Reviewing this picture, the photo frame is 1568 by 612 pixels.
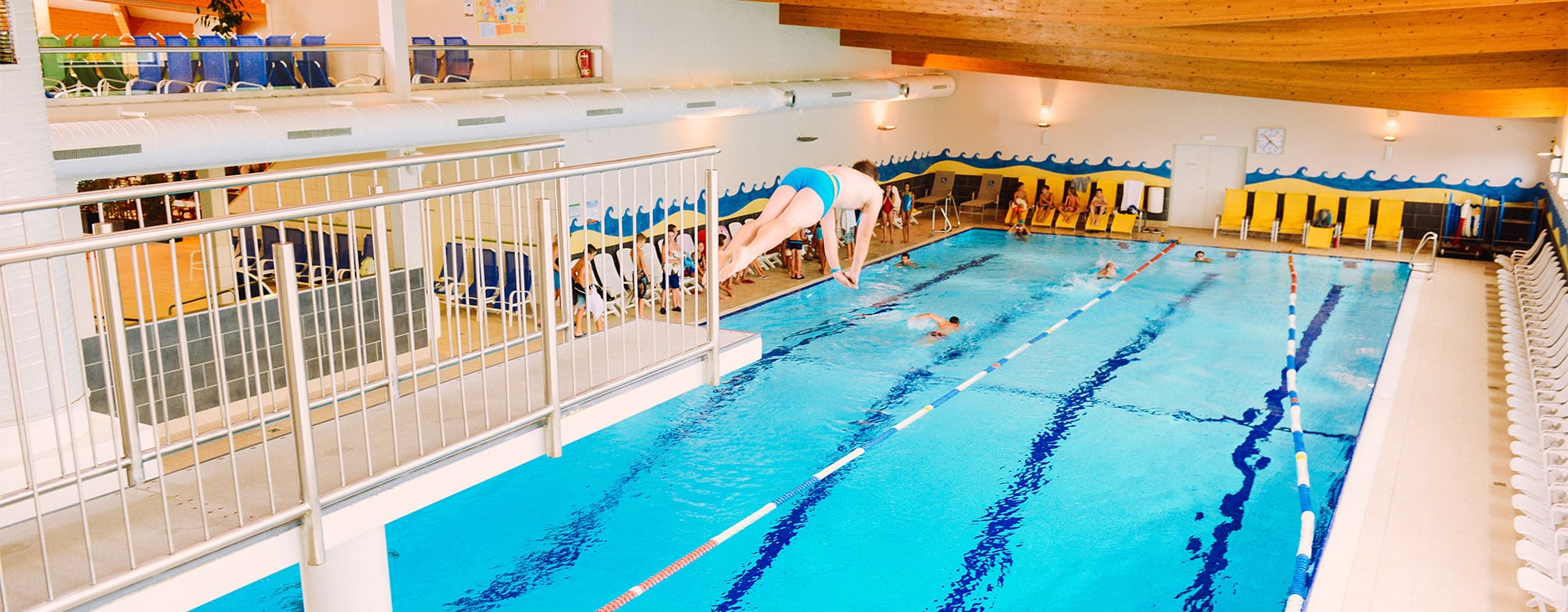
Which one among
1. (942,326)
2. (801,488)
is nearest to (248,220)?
(801,488)

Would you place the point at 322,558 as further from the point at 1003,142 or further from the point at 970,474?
the point at 1003,142

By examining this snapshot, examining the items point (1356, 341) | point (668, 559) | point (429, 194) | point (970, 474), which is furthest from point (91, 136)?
point (1356, 341)

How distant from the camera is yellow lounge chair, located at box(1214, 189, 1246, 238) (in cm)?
2012

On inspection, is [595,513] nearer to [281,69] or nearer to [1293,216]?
[281,69]

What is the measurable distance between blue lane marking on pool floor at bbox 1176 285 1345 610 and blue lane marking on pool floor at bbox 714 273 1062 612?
265 centimetres

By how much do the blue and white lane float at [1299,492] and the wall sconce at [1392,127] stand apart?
862 cm

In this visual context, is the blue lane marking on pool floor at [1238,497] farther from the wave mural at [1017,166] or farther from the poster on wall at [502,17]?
the poster on wall at [502,17]

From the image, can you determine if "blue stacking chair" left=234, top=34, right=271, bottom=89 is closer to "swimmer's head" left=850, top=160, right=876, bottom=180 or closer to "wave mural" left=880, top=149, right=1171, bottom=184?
→ "swimmer's head" left=850, top=160, right=876, bottom=180

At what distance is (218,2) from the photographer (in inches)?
563

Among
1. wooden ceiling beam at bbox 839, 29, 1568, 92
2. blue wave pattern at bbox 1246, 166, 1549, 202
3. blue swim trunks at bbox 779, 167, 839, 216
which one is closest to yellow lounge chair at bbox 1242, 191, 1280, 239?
blue wave pattern at bbox 1246, 166, 1549, 202

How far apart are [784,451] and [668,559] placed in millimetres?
2109

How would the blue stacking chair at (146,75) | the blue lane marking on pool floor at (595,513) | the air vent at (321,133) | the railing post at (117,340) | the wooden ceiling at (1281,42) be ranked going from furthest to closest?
the wooden ceiling at (1281,42)
the blue stacking chair at (146,75)
the air vent at (321,133)
the blue lane marking on pool floor at (595,513)
the railing post at (117,340)

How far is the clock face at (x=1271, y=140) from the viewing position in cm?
1975

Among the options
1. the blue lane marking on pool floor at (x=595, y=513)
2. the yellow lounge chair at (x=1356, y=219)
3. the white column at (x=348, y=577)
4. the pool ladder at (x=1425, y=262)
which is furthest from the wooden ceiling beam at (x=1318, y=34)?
the white column at (x=348, y=577)
